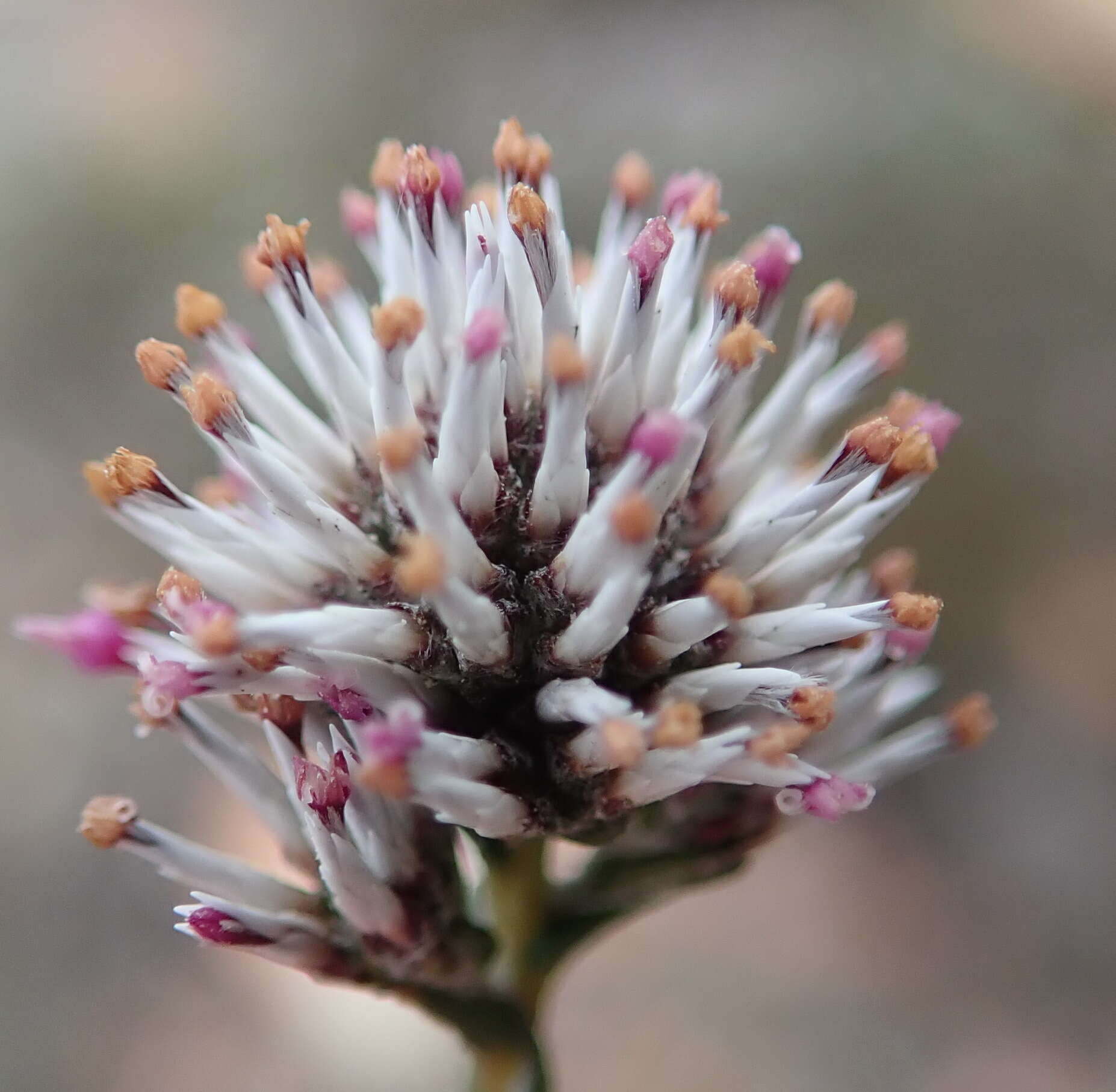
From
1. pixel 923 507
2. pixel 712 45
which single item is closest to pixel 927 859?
pixel 923 507

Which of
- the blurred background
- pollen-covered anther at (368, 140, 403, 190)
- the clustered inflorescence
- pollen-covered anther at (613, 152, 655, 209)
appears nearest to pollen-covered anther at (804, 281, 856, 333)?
the clustered inflorescence

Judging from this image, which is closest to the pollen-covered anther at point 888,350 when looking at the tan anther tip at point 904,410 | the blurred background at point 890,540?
the tan anther tip at point 904,410

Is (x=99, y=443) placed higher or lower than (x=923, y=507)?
higher

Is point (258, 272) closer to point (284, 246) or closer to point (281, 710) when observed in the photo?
point (284, 246)

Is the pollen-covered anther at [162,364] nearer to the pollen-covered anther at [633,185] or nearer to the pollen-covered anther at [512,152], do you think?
the pollen-covered anther at [512,152]

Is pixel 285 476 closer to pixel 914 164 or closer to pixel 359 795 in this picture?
pixel 359 795

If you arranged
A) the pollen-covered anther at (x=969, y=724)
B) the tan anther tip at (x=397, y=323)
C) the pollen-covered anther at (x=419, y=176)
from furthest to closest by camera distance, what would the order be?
the pollen-covered anther at (x=969, y=724) < the pollen-covered anther at (x=419, y=176) < the tan anther tip at (x=397, y=323)

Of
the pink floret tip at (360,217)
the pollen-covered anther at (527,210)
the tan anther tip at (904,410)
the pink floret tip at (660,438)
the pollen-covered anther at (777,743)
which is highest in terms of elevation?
the pink floret tip at (360,217)
